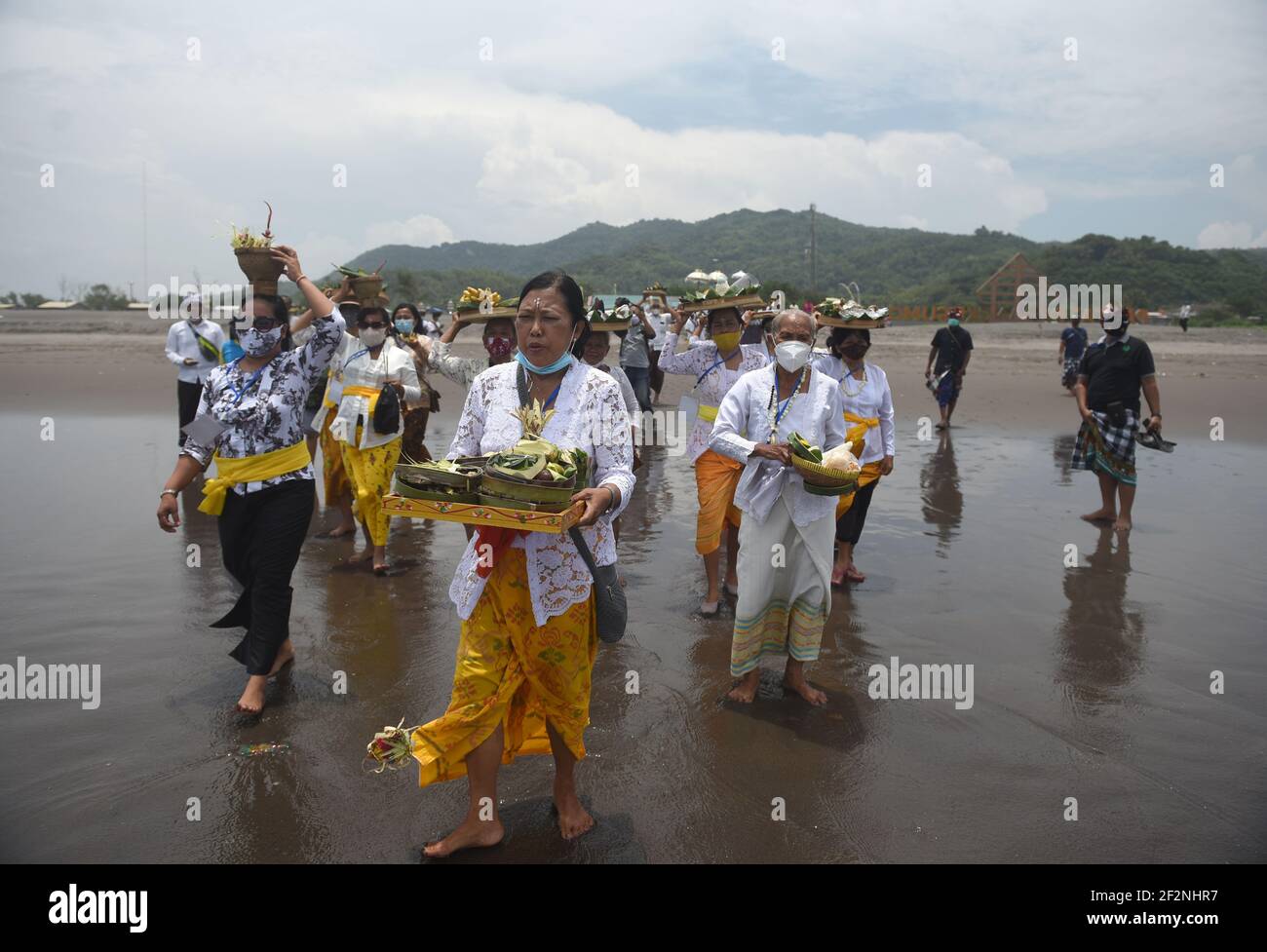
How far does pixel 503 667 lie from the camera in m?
3.51

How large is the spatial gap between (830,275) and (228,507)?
105m

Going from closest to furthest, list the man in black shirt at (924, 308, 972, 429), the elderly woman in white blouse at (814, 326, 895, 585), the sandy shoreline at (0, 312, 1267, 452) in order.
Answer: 1. the elderly woman in white blouse at (814, 326, 895, 585)
2. the man in black shirt at (924, 308, 972, 429)
3. the sandy shoreline at (0, 312, 1267, 452)

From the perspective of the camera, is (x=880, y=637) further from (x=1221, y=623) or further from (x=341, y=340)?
(x=341, y=340)

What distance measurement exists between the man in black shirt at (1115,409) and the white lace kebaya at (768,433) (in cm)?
519

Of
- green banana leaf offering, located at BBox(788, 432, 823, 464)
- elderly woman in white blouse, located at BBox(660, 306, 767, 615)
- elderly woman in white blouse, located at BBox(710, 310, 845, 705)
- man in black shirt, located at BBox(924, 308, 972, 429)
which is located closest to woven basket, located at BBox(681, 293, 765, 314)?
elderly woman in white blouse, located at BBox(660, 306, 767, 615)

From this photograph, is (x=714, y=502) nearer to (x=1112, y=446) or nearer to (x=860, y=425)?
(x=860, y=425)

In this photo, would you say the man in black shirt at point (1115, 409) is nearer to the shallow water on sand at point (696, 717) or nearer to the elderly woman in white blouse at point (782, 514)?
the shallow water on sand at point (696, 717)

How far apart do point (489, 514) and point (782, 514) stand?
2320 mm

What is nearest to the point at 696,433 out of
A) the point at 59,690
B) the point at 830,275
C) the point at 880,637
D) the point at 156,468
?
the point at 880,637

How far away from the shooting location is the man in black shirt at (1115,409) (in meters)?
9.01

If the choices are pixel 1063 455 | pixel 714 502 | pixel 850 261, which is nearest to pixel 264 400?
pixel 714 502

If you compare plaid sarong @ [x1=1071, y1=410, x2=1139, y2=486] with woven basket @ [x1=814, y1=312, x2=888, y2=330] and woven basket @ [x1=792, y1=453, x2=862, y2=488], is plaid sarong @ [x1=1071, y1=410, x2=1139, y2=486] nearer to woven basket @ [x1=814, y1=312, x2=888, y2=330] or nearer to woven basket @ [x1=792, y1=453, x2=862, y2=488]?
woven basket @ [x1=814, y1=312, x2=888, y2=330]

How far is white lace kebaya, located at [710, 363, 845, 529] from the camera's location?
4.99m

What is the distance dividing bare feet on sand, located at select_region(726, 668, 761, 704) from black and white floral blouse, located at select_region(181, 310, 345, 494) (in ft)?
9.10
